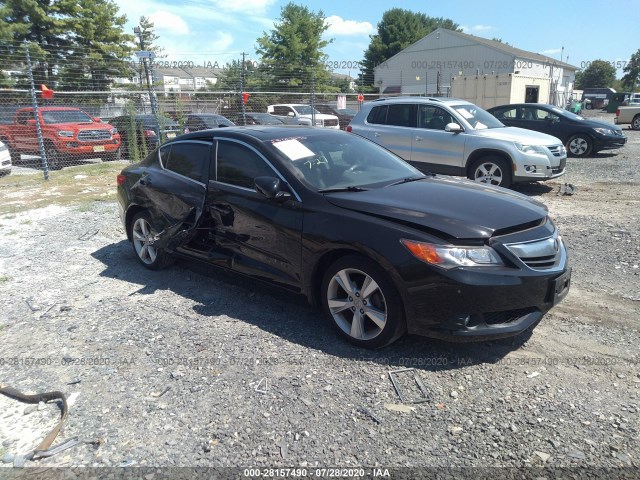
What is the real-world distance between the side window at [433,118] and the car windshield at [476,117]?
0.24m

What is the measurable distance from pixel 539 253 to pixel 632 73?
105m

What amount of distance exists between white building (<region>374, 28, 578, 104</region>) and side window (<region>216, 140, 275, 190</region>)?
3967 cm

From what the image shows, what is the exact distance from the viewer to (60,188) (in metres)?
11.0

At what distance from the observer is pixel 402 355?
3537 millimetres

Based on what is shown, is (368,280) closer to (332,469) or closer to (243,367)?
(243,367)

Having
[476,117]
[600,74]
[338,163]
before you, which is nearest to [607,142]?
[476,117]

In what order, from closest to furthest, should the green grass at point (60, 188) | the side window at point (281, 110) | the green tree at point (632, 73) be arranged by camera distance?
the green grass at point (60, 188), the side window at point (281, 110), the green tree at point (632, 73)

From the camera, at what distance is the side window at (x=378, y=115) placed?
1037 cm

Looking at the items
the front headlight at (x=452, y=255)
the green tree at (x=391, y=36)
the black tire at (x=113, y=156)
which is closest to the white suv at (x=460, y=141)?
the front headlight at (x=452, y=255)

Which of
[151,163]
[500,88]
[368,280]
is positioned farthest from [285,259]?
[500,88]

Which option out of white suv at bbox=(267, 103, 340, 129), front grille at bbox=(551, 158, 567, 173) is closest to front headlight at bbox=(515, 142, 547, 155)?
front grille at bbox=(551, 158, 567, 173)

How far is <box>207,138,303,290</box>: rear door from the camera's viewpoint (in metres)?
3.95

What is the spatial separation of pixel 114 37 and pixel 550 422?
40146 mm

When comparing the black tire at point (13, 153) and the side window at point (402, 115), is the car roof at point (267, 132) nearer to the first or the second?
the side window at point (402, 115)
